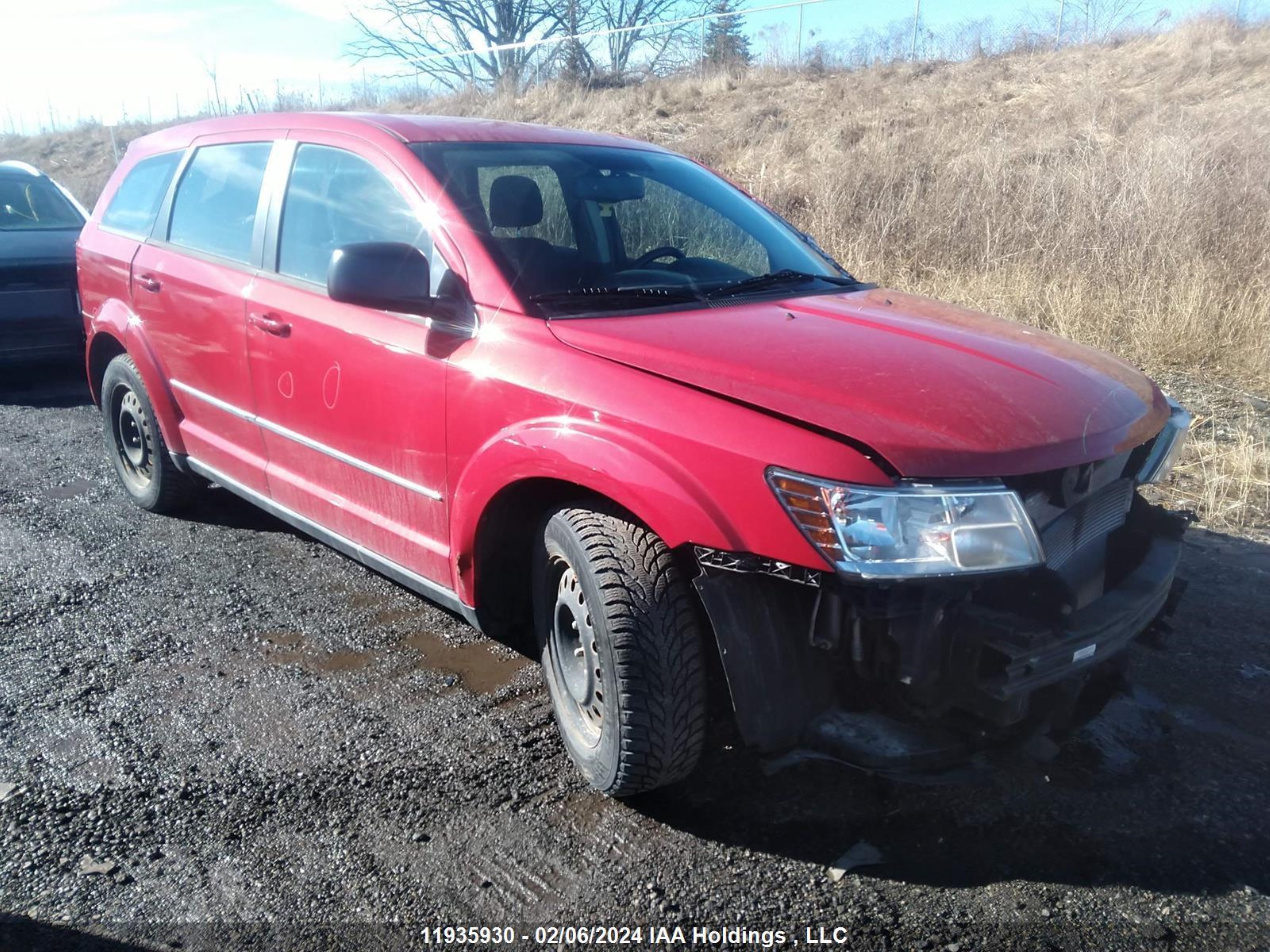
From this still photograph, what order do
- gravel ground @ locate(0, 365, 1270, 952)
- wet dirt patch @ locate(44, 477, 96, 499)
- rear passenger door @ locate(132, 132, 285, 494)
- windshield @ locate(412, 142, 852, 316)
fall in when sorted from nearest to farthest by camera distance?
gravel ground @ locate(0, 365, 1270, 952) < windshield @ locate(412, 142, 852, 316) < rear passenger door @ locate(132, 132, 285, 494) < wet dirt patch @ locate(44, 477, 96, 499)

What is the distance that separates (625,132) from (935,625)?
1849 cm

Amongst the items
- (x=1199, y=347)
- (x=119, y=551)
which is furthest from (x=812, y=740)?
(x=1199, y=347)

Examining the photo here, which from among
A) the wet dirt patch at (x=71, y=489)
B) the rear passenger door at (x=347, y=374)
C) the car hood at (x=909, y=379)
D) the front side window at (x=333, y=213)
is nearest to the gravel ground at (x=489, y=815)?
the rear passenger door at (x=347, y=374)

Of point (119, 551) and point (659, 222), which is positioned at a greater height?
point (659, 222)

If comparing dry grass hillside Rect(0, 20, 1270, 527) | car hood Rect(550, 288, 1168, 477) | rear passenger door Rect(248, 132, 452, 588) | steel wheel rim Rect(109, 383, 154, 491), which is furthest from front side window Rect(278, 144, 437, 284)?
dry grass hillside Rect(0, 20, 1270, 527)

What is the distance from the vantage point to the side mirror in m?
2.89

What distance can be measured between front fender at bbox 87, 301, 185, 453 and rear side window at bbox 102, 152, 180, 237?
40 cm

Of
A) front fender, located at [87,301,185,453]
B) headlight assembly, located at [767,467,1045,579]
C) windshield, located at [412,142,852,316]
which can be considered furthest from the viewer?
front fender, located at [87,301,185,453]

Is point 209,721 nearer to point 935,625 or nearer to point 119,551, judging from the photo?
point 119,551

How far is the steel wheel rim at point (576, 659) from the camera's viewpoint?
269 cm

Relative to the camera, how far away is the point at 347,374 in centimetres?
335

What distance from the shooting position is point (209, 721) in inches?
124

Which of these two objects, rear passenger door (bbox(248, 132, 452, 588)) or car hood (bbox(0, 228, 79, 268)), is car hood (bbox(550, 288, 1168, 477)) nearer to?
rear passenger door (bbox(248, 132, 452, 588))

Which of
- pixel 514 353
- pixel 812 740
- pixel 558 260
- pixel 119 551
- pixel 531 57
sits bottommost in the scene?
pixel 119 551
